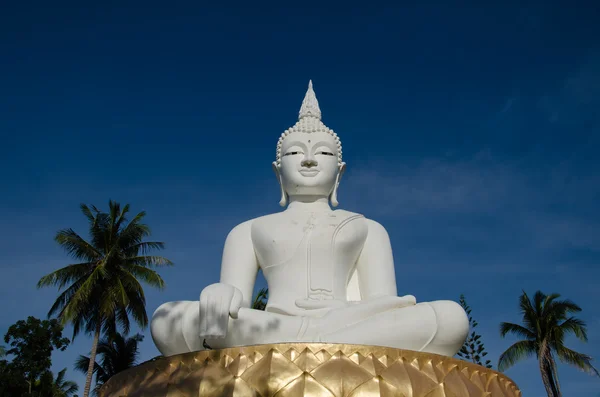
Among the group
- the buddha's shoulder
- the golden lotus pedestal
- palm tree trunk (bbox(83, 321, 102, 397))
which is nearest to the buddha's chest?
the buddha's shoulder

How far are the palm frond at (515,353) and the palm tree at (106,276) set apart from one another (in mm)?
12786

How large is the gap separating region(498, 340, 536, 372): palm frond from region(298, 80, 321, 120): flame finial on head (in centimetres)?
1779

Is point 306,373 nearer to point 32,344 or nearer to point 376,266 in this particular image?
point 376,266

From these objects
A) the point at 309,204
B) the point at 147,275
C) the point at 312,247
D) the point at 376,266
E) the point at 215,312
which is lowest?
the point at 215,312

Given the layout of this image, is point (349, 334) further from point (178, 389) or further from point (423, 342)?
point (178, 389)

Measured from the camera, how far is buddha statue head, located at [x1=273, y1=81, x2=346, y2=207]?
7.25m

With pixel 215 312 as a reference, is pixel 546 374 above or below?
above

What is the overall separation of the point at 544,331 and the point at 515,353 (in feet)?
4.43

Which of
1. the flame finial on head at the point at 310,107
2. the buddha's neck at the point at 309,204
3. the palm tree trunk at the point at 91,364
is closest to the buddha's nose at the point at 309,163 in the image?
the buddha's neck at the point at 309,204

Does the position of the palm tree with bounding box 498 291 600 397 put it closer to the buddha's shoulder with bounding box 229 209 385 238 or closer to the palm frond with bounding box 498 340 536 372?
the palm frond with bounding box 498 340 536 372

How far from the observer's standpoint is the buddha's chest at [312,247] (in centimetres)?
655

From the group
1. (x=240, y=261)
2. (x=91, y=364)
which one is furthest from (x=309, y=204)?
(x=91, y=364)

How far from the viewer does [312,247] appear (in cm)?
661

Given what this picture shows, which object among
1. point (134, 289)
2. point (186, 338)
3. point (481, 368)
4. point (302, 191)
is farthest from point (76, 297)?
point (481, 368)
